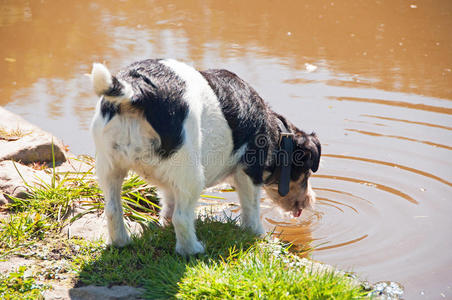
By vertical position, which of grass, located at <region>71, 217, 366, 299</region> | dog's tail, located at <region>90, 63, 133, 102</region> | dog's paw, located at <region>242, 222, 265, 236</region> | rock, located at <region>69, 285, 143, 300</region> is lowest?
dog's paw, located at <region>242, 222, 265, 236</region>

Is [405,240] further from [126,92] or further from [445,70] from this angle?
[445,70]

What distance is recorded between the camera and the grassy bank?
3385 millimetres

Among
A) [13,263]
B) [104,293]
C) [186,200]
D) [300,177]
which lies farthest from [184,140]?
[300,177]

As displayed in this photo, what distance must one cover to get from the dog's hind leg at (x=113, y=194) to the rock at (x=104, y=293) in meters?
0.47

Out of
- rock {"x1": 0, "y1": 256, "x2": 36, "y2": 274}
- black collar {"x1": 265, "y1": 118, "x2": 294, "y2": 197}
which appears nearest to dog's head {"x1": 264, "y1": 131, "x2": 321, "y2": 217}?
black collar {"x1": 265, "y1": 118, "x2": 294, "y2": 197}

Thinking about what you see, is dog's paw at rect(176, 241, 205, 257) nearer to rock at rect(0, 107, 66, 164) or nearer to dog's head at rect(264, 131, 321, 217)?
dog's head at rect(264, 131, 321, 217)

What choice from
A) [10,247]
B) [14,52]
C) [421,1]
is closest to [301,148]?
[10,247]

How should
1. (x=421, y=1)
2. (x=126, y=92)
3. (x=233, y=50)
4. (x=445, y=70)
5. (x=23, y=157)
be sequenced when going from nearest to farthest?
(x=126, y=92), (x=23, y=157), (x=445, y=70), (x=233, y=50), (x=421, y=1)

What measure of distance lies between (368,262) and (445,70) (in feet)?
17.3

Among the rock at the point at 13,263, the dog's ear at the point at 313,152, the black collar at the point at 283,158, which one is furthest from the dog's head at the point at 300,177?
the rock at the point at 13,263

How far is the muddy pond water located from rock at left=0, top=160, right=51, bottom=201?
1601 millimetres

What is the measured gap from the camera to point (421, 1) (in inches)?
484

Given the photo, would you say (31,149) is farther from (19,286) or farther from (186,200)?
(186,200)

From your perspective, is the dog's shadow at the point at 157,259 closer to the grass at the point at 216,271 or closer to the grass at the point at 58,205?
the grass at the point at 216,271
